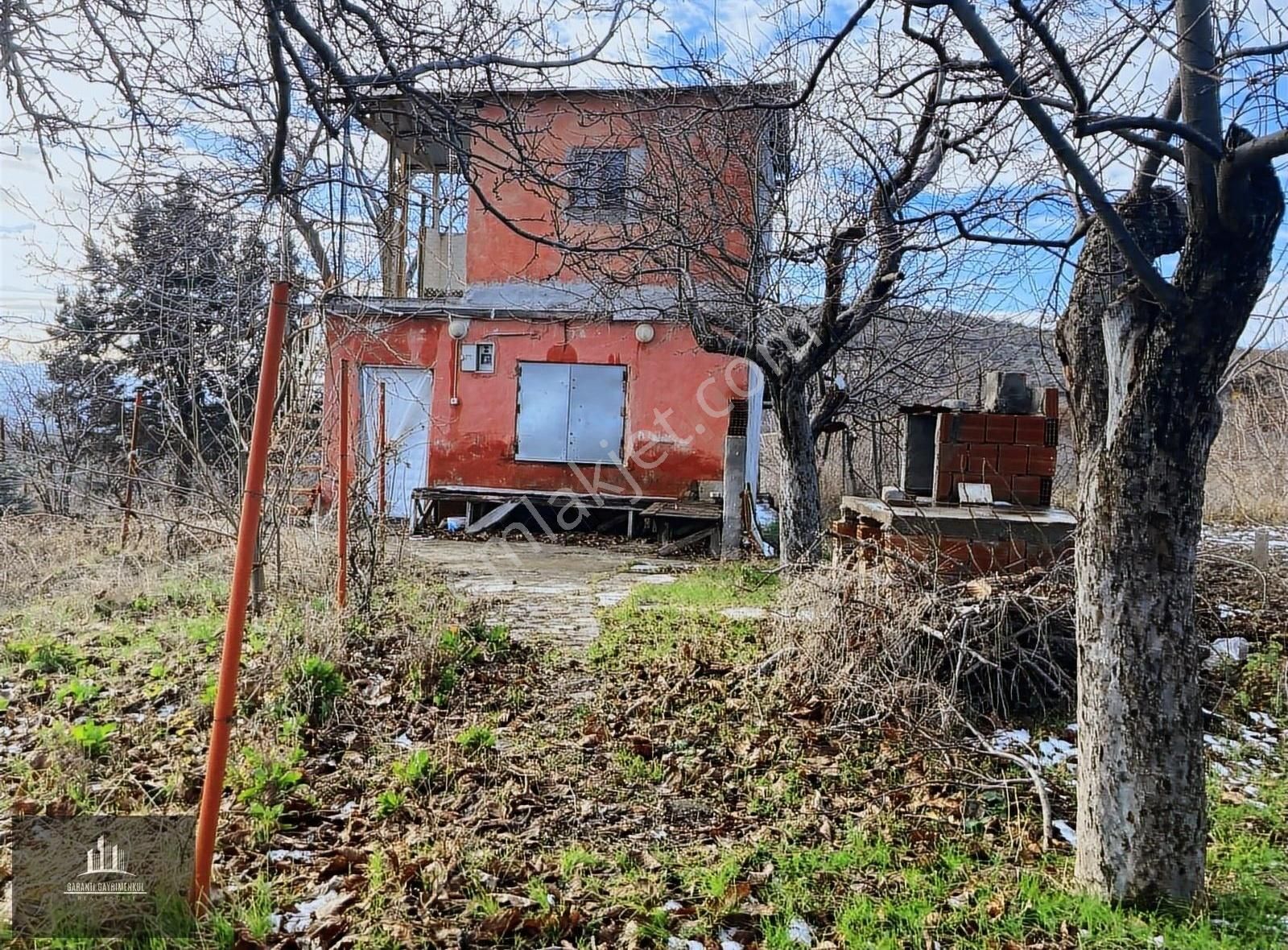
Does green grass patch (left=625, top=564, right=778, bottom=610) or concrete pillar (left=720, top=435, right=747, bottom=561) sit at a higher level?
concrete pillar (left=720, top=435, right=747, bottom=561)

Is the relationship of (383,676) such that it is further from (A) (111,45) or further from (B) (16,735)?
(A) (111,45)

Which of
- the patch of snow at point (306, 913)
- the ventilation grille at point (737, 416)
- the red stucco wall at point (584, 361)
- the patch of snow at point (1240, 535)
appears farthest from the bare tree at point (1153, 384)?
the red stucco wall at point (584, 361)

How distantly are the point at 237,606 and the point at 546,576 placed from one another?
6.63 m

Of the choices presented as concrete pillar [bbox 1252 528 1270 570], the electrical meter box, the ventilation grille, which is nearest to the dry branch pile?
concrete pillar [bbox 1252 528 1270 570]

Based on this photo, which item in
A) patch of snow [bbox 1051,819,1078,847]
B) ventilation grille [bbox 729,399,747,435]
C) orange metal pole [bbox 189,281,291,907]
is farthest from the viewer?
ventilation grille [bbox 729,399,747,435]

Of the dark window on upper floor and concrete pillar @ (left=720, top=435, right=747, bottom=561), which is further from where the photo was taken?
concrete pillar @ (left=720, top=435, right=747, bottom=561)

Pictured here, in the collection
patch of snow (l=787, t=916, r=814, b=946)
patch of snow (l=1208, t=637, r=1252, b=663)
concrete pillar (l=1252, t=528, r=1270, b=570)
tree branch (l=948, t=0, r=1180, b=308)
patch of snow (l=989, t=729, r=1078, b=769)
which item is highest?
tree branch (l=948, t=0, r=1180, b=308)

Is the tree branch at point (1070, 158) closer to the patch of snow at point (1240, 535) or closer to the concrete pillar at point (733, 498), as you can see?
the patch of snow at point (1240, 535)

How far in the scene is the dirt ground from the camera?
265 inches

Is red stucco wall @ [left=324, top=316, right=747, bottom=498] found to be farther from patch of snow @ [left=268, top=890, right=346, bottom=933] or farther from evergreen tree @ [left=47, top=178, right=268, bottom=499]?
patch of snow @ [left=268, top=890, right=346, bottom=933]

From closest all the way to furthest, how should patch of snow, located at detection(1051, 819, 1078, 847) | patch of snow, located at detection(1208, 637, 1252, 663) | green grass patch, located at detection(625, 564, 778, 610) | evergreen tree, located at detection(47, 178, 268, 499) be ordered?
patch of snow, located at detection(1051, 819, 1078, 847)
evergreen tree, located at detection(47, 178, 268, 499)
patch of snow, located at detection(1208, 637, 1252, 663)
green grass patch, located at detection(625, 564, 778, 610)

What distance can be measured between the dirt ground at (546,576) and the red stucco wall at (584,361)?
4.57 feet

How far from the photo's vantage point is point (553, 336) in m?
12.8

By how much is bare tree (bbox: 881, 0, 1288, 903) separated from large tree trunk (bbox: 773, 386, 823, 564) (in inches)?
214
